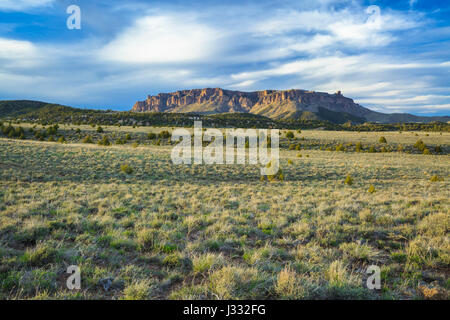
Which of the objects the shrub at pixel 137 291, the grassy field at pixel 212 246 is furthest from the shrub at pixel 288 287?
the shrub at pixel 137 291

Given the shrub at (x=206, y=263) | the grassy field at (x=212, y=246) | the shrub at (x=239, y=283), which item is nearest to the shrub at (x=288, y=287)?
the grassy field at (x=212, y=246)

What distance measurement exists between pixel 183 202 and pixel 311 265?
659cm

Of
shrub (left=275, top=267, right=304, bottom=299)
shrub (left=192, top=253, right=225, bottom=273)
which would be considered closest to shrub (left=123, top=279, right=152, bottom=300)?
shrub (left=192, top=253, right=225, bottom=273)

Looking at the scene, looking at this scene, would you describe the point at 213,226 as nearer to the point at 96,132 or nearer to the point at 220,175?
the point at 220,175

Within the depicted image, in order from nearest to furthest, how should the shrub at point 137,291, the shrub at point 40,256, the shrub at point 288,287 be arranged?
the shrub at point 137,291 → the shrub at point 288,287 → the shrub at point 40,256

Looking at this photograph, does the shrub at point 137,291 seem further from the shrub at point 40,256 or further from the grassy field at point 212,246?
the shrub at point 40,256

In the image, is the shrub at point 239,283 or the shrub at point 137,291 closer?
the shrub at point 137,291

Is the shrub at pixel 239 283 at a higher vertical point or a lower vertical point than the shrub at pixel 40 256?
lower

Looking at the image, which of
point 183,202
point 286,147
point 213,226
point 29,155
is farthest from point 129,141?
point 213,226

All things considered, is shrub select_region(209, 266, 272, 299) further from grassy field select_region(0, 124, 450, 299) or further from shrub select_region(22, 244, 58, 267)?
shrub select_region(22, 244, 58, 267)

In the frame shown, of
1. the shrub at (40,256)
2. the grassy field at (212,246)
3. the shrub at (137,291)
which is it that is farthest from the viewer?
the shrub at (40,256)

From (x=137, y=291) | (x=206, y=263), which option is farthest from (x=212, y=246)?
(x=137, y=291)

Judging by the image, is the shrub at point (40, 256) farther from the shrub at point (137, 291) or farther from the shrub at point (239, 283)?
the shrub at point (239, 283)

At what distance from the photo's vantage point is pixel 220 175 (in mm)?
19094
